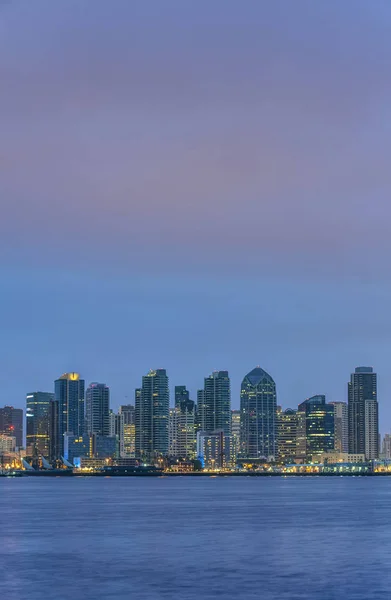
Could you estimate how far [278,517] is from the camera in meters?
127

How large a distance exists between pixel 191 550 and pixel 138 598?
25280 mm

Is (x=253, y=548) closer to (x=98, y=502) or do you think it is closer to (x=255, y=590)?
(x=255, y=590)

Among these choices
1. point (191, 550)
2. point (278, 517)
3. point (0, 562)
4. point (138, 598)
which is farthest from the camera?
point (278, 517)

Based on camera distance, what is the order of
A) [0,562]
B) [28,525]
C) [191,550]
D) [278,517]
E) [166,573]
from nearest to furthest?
1. [166,573]
2. [0,562]
3. [191,550]
4. [28,525]
5. [278,517]

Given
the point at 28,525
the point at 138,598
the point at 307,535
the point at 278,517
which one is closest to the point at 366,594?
the point at 138,598

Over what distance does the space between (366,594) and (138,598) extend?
12584mm

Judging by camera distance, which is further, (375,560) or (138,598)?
(375,560)

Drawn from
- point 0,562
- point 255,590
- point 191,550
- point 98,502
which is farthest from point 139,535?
point 98,502

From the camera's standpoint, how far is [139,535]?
9769 cm

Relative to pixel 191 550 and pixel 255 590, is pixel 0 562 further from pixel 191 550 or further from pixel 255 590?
pixel 255 590

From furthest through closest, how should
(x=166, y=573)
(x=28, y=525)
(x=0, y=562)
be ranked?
(x=28, y=525) → (x=0, y=562) → (x=166, y=573)

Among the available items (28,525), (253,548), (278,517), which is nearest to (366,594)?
(253,548)

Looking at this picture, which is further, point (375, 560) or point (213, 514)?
point (213, 514)

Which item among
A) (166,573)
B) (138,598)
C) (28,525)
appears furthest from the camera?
(28,525)
